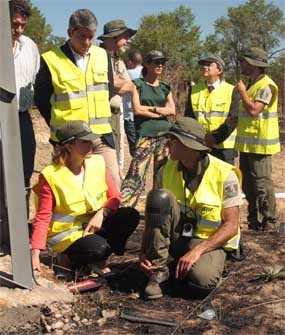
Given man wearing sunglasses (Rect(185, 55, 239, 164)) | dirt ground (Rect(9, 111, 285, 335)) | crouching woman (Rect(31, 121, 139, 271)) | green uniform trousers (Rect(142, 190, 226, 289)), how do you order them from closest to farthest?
dirt ground (Rect(9, 111, 285, 335))
green uniform trousers (Rect(142, 190, 226, 289))
crouching woman (Rect(31, 121, 139, 271))
man wearing sunglasses (Rect(185, 55, 239, 164))

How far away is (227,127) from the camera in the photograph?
5949mm

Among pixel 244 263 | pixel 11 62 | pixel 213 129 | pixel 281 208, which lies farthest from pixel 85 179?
pixel 281 208

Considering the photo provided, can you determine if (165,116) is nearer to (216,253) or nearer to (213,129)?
(213,129)

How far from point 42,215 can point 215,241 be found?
1.13 meters

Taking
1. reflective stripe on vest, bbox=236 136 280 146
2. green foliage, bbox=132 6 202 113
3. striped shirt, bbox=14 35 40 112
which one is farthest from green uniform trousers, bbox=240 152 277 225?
green foliage, bbox=132 6 202 113

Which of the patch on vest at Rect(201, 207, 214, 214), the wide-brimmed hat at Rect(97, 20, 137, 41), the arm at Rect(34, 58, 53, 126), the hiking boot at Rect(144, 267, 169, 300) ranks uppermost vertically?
the wide-brimmed hat at Rect(97, 20, 137, 41)

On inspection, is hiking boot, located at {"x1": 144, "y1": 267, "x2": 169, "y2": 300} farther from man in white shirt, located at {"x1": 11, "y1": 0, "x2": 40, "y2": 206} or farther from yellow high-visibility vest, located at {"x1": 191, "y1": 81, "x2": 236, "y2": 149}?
yellow high-visibility vest, located at {"x1": 191, "y1": 81, "x2": 236, "y2": 149}

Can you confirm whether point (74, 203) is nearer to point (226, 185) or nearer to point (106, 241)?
point (106, 241)

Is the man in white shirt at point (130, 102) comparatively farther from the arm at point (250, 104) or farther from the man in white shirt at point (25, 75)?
the man in white shirt at point (25, 75)

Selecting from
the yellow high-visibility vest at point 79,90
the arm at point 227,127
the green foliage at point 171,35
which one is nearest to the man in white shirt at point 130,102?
the arm at point 227,127

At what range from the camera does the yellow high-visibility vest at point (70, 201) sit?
397 cm

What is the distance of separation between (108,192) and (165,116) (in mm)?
2229

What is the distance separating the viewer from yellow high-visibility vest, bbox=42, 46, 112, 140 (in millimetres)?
4602

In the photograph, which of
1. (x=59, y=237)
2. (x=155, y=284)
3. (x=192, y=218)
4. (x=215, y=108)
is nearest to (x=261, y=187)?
(x=215, y=108)
